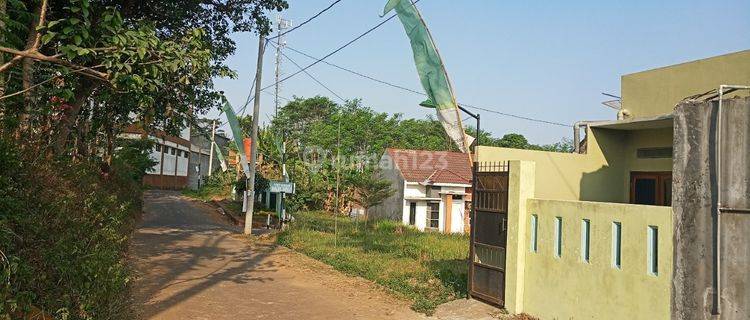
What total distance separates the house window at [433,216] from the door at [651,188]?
2017 cm

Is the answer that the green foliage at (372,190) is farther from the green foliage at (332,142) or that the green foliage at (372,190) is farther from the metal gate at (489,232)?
the metal gate at (489,232)

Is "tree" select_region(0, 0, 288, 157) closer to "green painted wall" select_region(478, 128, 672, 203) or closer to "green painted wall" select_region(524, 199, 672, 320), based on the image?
"green painted wall" select_region(524, 199, 672, 320)

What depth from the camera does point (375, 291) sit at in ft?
36.8

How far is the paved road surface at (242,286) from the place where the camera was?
9039 mm

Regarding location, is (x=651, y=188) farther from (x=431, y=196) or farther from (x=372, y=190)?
(x=431, y=196)

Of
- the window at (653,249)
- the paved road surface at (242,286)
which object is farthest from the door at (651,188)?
the paved road surface at (242,286)

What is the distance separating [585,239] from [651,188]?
4.61 m

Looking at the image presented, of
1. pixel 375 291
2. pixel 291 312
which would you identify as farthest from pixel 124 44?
pixel 375 291

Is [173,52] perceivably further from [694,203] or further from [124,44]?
[694,203]

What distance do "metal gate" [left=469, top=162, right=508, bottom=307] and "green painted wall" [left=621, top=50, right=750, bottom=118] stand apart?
12.5 feet

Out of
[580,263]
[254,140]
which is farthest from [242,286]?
[254,140]

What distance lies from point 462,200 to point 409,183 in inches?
120

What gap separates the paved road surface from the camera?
29.7ft

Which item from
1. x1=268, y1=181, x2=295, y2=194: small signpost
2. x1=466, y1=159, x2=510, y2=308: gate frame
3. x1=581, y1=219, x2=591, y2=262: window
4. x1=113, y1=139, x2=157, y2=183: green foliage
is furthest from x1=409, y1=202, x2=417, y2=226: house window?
x1=581, y1=219, x2=591, y2=262: window
